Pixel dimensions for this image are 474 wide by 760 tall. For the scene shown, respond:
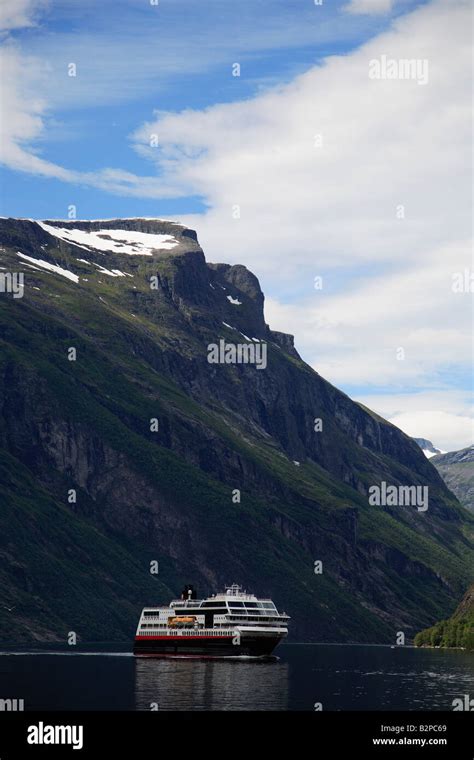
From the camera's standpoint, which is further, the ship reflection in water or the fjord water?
the fjord water

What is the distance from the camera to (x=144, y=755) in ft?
269

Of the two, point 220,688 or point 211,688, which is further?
point 220,688

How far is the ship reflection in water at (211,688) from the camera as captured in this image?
130m

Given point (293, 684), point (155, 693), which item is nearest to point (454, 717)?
point (155, 693)

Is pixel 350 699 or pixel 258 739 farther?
pixel 350 699

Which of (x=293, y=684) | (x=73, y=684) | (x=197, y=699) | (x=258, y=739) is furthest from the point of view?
(x=293, y=684)

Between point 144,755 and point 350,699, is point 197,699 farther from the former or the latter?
point 144,755

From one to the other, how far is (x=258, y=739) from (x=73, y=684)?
218ft

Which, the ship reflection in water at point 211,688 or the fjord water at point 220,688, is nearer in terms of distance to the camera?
the ship reflection in water at point 211,688

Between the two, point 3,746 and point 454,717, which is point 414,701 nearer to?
point 454,717

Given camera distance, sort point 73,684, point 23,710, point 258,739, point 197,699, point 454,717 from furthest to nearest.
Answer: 1. point 73,684
2. point 197,699
3. point 23,710
4. point 454,717
5. point 258,739

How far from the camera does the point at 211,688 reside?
153 metres

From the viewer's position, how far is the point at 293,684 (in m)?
164

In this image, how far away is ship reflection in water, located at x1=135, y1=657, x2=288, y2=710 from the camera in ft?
428
